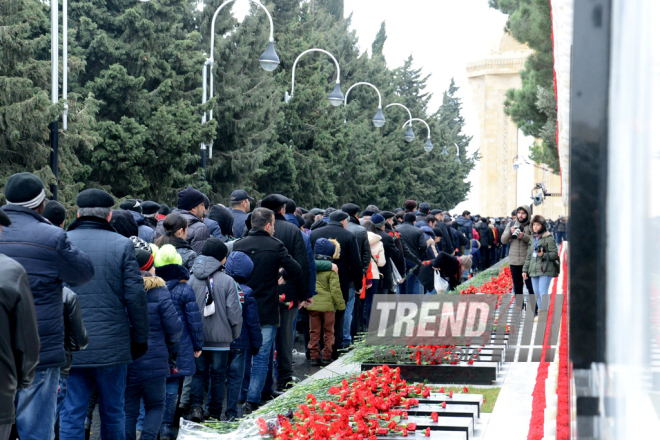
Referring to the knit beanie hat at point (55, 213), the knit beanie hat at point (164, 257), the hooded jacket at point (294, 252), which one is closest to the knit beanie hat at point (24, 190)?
the knit beanie hat at point (55, 213)

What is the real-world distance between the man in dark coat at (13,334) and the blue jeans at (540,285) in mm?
10414

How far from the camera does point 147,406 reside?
6.40 m

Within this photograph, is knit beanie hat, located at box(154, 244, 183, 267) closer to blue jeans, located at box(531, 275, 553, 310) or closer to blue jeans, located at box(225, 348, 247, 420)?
blue jeans, located at box(225, 348, 247, 420)

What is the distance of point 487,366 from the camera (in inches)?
369

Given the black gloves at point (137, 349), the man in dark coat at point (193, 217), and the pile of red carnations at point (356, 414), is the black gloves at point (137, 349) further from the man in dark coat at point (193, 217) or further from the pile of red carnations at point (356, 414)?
the man in dark coat at point (193, 217)

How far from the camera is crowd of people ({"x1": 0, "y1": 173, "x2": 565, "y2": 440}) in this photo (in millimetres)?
5168

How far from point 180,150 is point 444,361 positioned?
1373cm

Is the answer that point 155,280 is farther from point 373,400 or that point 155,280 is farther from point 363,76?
point 363,76

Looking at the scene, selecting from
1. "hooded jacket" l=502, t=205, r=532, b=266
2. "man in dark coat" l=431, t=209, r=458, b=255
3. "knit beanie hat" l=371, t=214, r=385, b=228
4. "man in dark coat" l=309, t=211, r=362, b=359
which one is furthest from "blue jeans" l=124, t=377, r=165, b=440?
"man in dark coat" l=431, t=209, r=458, b=255

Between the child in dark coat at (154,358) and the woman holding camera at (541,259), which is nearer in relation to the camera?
the child in dark coat at (154,358)

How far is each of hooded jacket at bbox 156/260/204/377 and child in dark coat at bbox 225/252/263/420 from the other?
96 centimetres

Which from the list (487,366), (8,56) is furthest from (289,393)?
(8,56)

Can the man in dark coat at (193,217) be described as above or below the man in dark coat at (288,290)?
above

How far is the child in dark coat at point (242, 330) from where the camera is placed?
7.86 meters
